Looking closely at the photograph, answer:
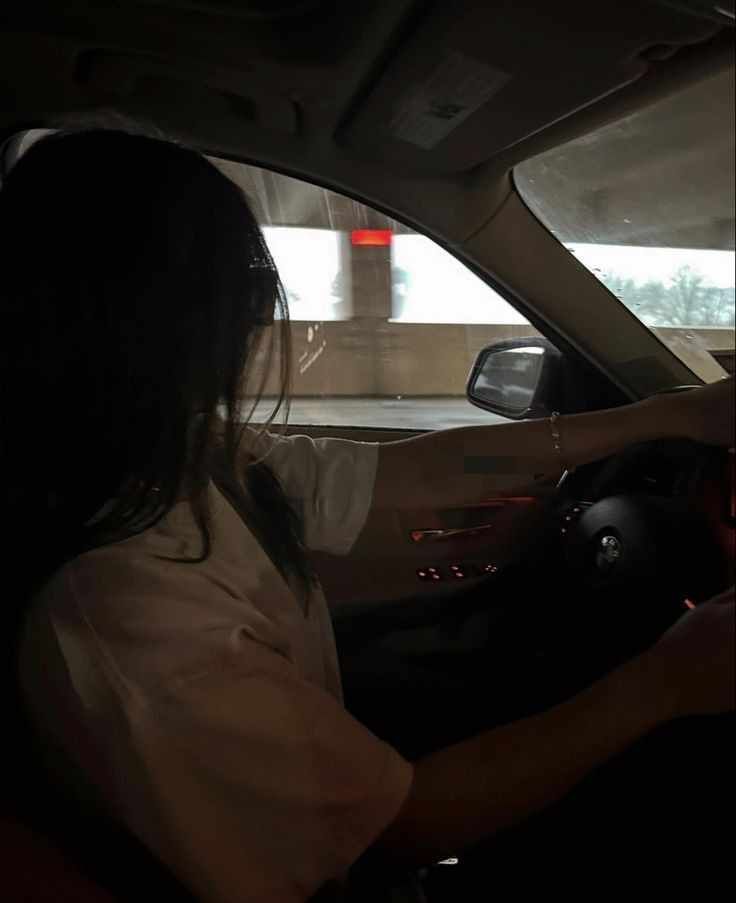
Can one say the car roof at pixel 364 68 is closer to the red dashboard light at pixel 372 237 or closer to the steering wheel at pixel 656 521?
A: the red dashboard light at pixel 372 237

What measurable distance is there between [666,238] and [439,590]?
953mm

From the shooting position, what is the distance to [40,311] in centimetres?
81

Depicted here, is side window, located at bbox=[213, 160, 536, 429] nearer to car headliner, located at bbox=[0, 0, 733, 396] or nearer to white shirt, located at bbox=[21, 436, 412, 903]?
car headliner, located at bbox=[0, 0, 733, 396]

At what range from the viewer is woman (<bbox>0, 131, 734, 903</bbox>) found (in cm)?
73

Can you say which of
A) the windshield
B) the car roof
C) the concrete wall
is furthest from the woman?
the concrete wall

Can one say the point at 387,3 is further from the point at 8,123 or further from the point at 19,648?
the point at 19,648

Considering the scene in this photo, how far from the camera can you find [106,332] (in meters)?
0.82

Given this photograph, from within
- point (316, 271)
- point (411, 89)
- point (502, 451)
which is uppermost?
point (411, 89)

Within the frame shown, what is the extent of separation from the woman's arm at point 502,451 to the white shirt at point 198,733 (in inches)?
25.5

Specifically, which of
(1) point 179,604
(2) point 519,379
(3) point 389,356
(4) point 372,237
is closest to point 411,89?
(4) point 372,237

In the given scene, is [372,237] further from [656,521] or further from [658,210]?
[656,521]

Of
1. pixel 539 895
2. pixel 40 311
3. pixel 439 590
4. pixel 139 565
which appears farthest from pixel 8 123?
pixel 539 895

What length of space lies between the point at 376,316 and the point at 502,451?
2.80 feet

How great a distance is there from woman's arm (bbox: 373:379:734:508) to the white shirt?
65 cm
